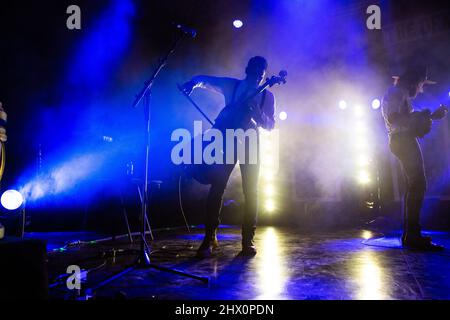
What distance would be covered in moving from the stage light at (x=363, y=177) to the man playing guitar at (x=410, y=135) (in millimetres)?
4109

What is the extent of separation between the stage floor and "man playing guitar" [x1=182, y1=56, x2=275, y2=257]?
0.23 m

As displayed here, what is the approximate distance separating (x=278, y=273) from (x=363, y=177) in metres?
5.95

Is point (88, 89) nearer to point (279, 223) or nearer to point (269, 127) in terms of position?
point (269, 127)

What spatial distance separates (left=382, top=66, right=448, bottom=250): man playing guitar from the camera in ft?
11.3

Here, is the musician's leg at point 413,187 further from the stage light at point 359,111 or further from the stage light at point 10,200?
the stage light at point 359,111

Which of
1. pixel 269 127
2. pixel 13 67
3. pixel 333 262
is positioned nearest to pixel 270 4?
pixel 269 127

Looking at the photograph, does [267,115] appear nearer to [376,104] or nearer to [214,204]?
[214,204]

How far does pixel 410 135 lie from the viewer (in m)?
3.51

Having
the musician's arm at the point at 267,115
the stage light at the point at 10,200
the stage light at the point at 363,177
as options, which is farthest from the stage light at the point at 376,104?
the stage light at the point at 10,200

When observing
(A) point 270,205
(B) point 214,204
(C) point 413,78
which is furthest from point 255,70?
(A) point 270,205

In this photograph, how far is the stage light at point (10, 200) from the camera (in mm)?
1983

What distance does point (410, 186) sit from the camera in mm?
3492

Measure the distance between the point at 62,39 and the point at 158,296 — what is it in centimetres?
428

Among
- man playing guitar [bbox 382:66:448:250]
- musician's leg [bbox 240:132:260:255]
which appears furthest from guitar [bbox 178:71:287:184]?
man playing guitar [bbox 382:66:448:250]
